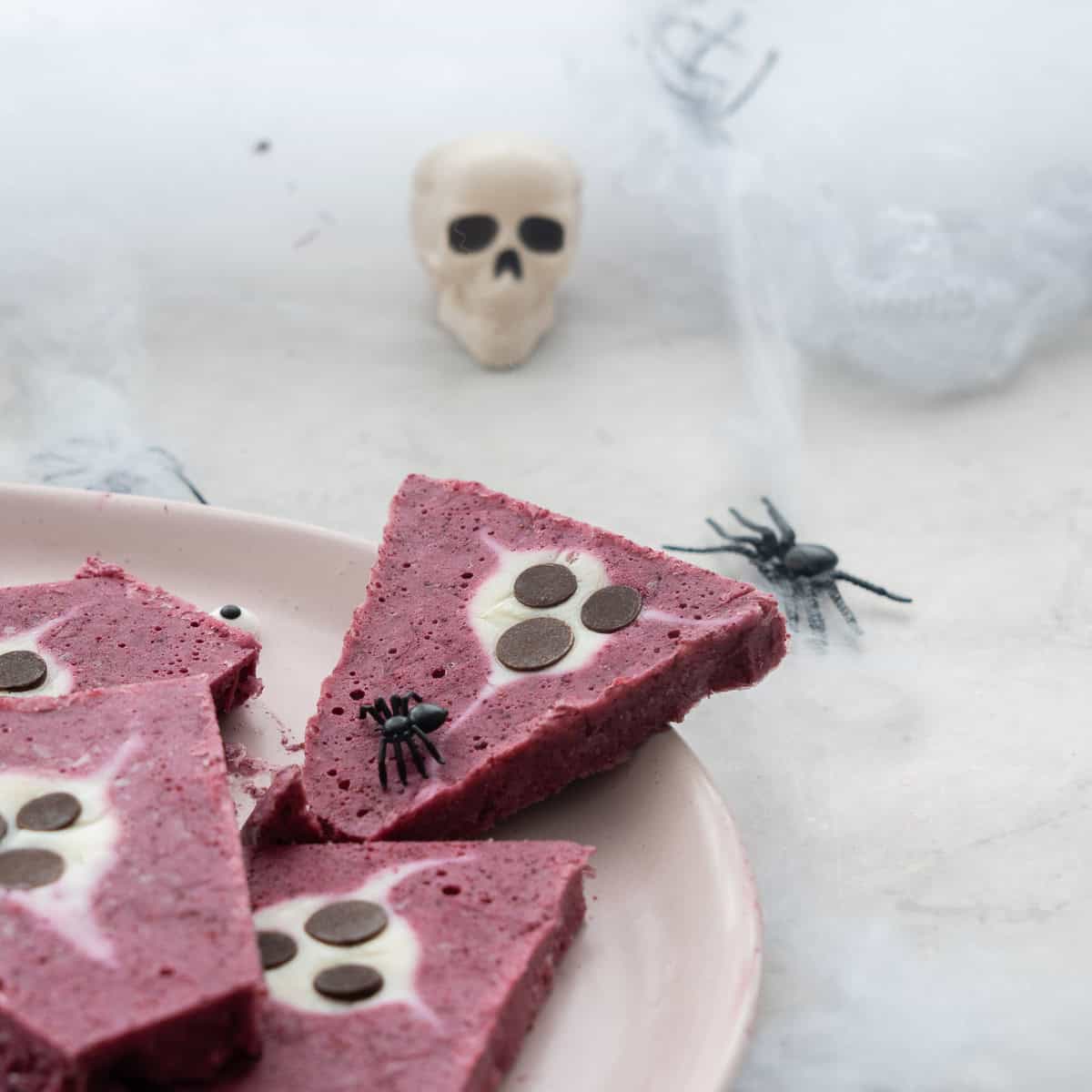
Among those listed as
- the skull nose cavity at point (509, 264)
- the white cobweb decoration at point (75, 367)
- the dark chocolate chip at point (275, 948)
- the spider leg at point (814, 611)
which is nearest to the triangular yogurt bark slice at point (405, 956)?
the dark chocolate chip at point (275, 948)

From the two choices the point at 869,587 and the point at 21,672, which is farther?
the point at 869,587

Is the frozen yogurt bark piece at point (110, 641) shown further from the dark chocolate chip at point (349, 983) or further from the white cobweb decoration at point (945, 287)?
the white cobweb decoration at point (945, 287)

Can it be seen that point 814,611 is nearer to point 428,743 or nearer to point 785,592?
point 785,592

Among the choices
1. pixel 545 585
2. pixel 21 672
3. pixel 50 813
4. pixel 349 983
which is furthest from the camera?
pixel 545 585

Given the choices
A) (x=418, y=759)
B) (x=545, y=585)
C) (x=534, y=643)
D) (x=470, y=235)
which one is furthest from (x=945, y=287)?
(x=418, y=759)

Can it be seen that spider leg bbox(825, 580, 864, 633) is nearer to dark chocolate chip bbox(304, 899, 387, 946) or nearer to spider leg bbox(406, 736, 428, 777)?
spider leg bbox(406, 736, 428, 777)

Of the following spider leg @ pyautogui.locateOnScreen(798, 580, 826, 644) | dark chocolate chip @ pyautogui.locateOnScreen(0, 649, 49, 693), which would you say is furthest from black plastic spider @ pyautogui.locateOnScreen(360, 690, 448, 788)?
spider leg @ pyautogui.locateOnScreen(798, 580, 826, 644)
